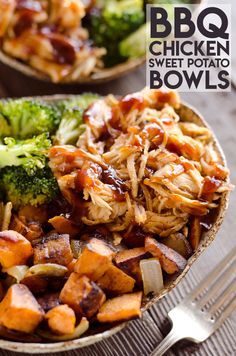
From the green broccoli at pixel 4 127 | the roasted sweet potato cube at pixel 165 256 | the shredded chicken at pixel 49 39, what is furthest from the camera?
the shredded chicken at pixel 49 39

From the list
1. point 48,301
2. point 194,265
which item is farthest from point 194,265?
point 48,301

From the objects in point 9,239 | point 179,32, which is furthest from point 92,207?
point 179,32

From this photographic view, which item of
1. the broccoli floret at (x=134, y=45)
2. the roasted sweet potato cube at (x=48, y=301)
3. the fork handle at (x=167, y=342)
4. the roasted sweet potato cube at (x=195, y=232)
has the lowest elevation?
the fork handle at (x=167, y=342)

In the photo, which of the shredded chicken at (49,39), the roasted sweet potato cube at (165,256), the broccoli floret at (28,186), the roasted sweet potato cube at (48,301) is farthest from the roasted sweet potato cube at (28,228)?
the shredded chicken at (49,39)

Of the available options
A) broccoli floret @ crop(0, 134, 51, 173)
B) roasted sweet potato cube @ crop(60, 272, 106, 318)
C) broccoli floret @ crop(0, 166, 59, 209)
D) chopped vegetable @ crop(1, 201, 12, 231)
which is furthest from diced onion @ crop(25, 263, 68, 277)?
broccoli floret @ crop(0, 134, 51, 173)

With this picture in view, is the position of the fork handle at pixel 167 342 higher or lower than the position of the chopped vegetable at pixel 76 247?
A: lower

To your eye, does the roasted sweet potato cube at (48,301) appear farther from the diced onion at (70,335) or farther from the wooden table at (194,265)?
the wooden table at (194,265)
